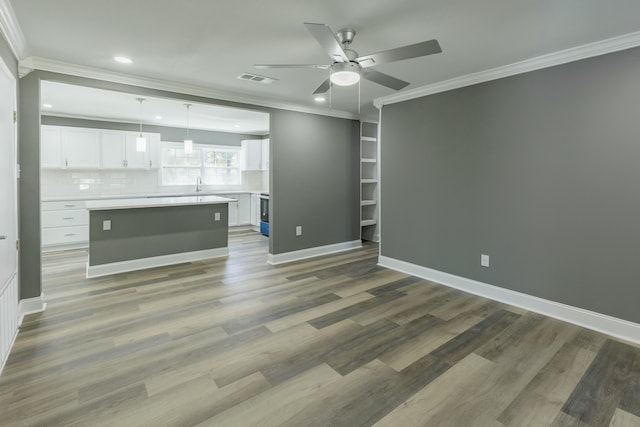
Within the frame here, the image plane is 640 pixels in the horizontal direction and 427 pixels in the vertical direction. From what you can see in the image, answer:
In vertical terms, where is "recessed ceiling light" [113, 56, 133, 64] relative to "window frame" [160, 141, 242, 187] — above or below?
above

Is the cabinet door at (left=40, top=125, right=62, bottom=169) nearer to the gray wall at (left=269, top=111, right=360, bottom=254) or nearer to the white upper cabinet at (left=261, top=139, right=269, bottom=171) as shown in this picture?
the white upper cabinet at (left=261, top=139, right=269, bottom=171)

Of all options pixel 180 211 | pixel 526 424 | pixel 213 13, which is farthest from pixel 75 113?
pixel 526 424

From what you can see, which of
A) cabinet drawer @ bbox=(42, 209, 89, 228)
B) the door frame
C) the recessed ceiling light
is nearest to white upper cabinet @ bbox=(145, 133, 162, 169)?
cabinet drawer @ bbox=(42, 209, 89, 228)

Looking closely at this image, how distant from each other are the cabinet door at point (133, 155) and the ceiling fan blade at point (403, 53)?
573 centimetres

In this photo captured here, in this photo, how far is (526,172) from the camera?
324 centimetres

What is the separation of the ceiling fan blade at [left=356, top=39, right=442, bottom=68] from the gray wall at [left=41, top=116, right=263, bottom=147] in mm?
6009

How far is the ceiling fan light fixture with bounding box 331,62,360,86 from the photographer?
229cm

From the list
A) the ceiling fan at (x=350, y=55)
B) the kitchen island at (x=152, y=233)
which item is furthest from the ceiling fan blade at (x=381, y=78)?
the kitchen island at (x=152, y=233)

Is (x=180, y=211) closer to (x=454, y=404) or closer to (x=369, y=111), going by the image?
(x=369, y=111)

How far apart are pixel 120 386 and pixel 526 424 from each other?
2.36 m

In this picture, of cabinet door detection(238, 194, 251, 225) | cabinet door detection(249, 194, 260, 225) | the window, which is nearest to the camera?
the window

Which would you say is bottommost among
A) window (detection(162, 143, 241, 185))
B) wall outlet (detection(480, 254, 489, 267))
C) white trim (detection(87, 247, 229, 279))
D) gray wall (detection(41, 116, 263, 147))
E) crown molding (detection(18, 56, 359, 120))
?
white trim (detection(87, 247, 229, 279))

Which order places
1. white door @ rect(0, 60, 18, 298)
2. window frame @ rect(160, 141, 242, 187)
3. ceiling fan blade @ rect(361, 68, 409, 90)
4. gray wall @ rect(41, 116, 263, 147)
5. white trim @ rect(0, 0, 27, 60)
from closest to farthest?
white trim @ rect(0, 0, 27, 60) → white door @ rect(0, 60, 18, 298) → ceiling fan blade @ rect(361, 68, 409, 90) → gray wall @ rect(41, 116, 263, 147) → window frame @ rect(160, 141, 242, 187)

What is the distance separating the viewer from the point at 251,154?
797 centimetres
